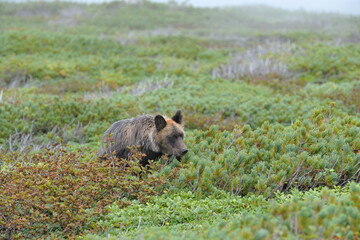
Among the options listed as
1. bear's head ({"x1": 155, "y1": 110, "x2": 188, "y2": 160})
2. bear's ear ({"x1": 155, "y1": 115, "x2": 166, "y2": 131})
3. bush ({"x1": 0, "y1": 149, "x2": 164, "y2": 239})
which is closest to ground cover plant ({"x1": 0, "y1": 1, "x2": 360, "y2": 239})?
bush ({"x1": 0, "y1": 149, "x2": 164, "y2": 239})

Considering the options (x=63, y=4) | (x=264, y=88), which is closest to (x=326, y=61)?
(x=264, y=88)

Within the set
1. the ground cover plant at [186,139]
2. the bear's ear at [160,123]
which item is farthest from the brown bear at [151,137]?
the ground cover plant at [186,139]

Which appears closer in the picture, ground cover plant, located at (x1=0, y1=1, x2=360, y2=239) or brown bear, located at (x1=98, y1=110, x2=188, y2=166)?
ground cover plant, located at (x1=0, y1=1, x2=360, y2=239)

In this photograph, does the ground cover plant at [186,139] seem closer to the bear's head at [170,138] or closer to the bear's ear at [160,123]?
the bear's head at [170,138]

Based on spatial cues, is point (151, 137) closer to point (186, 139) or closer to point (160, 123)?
point (160, 123)

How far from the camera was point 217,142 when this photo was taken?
27.3ft

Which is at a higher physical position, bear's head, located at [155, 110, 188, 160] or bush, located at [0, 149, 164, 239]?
bear's head, located at [155, 110, 188, 160]

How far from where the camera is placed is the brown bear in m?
7.07

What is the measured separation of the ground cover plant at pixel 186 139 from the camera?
17.4 ft

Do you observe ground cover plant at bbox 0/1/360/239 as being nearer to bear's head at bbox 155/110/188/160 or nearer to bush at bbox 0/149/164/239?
bush at bbox 0/149/164/239

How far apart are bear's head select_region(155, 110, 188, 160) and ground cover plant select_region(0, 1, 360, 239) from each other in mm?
239

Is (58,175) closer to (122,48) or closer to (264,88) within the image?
(264,88)

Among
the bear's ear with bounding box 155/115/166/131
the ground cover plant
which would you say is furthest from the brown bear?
the ground cover plant

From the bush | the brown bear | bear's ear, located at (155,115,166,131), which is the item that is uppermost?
bear's ear, located at (155,115,166,131)
